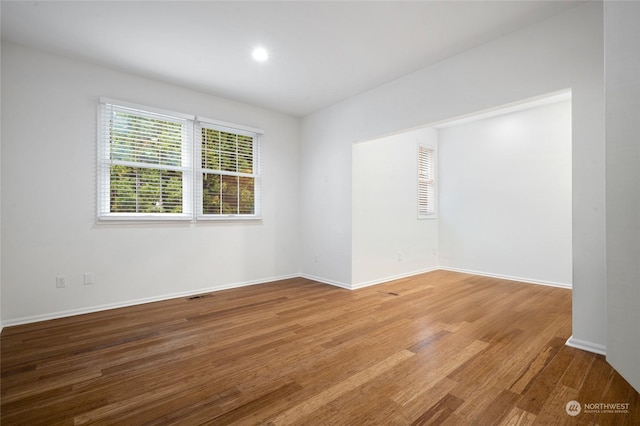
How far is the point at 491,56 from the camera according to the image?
3.11m

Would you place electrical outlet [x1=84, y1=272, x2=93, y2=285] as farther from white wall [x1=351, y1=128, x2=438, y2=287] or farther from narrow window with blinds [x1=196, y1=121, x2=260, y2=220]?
white wall [x1=351, y1=128, x2=438, y2=287]

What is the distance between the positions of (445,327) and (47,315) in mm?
4306

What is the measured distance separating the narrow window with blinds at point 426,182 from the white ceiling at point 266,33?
269 cm

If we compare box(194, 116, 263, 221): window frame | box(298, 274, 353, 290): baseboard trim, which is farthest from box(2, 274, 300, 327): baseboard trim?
box(194, 116, 263, 221): window frame

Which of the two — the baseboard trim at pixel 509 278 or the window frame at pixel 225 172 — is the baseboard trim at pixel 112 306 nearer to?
the window frame at pixel 225 172

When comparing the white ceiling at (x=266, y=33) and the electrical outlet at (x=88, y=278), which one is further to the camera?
the electrical outlet at (x=88, y=278)

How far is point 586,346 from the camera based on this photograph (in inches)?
98.1

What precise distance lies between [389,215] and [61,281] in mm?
4690

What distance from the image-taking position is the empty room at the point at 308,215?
1.81 meters

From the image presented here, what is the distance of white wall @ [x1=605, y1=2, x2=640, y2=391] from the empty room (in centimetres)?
1

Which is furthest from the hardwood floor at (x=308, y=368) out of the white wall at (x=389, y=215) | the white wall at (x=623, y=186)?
the white wall at (x=389, y=215)

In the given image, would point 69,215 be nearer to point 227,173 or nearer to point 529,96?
point 227,173

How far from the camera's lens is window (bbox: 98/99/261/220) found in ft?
12.2

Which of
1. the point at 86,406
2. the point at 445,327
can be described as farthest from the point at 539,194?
the point at 86,406
